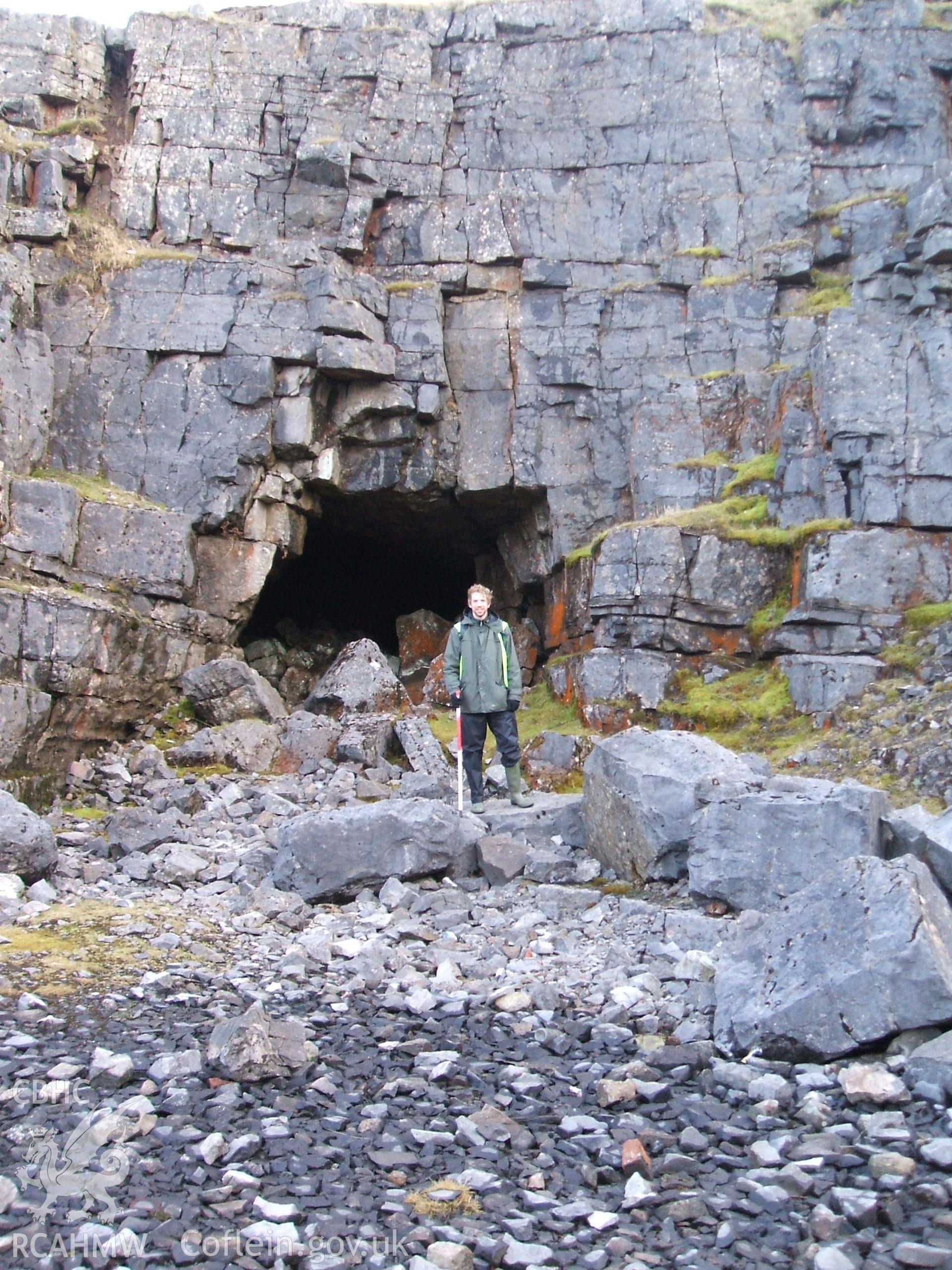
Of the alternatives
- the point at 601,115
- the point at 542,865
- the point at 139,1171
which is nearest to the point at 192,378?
the point at 601,115

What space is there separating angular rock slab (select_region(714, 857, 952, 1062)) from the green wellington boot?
4.85 meters

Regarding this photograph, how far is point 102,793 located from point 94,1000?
8.88 metres

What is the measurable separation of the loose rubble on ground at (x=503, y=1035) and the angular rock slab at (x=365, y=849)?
3cm

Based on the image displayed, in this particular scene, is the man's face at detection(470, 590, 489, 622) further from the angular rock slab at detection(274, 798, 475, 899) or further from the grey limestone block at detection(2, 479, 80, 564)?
the grey limestone block at detection(2, 479, 80, 564)

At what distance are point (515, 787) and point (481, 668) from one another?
4.20 ft

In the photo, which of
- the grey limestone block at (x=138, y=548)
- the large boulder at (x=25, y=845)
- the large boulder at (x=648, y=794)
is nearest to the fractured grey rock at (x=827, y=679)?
the large boulder at (x=648, y=794)

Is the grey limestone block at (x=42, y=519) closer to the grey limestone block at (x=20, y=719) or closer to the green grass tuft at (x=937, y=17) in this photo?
the grey limestone block at (x=20, y=719)

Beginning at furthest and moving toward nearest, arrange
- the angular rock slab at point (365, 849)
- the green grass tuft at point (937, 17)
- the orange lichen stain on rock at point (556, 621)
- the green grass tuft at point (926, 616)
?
the green grass tuft at point (937, 17)
the orange lichen stain on rock at point (556, 621)
the green grass tuft at point (926, 616)
the angular rock slab at point (365, 849)

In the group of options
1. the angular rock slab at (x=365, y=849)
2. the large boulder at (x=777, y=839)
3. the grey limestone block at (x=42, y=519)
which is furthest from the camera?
the grey limestone block at (x=42, y=519)

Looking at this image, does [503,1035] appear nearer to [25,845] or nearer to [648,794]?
[648,794]

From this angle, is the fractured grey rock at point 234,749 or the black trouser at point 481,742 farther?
the fractured grey rock at point 234,749

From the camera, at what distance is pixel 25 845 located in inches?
353

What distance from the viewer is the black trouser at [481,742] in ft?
35.7

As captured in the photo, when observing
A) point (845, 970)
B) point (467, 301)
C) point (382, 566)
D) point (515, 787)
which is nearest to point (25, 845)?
point (515, 787)
